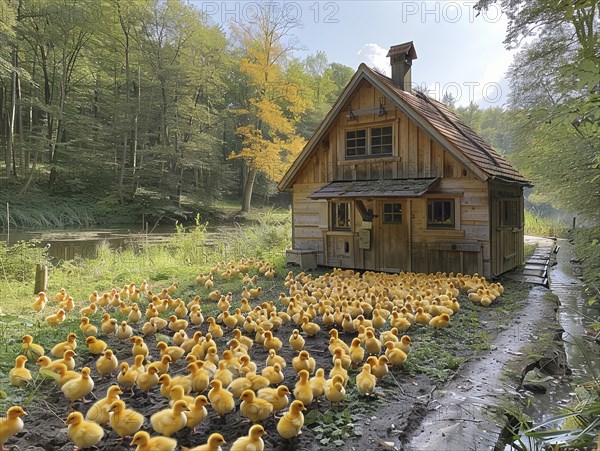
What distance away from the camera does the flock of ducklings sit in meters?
3.04

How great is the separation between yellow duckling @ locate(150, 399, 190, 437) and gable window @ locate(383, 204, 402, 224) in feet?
28.7

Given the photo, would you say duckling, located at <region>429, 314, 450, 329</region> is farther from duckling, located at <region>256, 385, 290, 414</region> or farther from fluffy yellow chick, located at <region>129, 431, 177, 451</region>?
fluffy yellow chick, located at <region>129, 431, 177, 451</region>

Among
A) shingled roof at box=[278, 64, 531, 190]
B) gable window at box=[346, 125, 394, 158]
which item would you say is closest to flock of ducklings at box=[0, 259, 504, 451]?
shingled roof at box=[278, 64, 531, 190]

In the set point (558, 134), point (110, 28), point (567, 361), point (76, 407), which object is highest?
point (110, 28)

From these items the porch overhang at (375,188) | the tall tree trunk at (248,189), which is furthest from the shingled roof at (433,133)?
the tall tree trunk at (248,189)

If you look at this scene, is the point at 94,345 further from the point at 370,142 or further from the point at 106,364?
the point at 370,142

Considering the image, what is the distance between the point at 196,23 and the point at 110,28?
6.21 metres

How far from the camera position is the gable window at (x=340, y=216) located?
11852 mm

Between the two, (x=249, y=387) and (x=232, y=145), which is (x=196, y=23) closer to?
(x=232, y=145)

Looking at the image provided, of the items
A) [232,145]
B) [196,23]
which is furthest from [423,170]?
[232,145]

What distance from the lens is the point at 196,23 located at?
29.4 meters

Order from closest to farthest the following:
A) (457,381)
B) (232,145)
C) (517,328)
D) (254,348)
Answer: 1. (457,381)
2. (254,348)
3. (517,328)
4. (232,145)

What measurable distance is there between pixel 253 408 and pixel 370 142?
9421 mm

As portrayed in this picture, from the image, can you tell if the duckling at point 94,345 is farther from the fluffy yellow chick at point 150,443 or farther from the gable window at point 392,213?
the gable window at point 392,213
